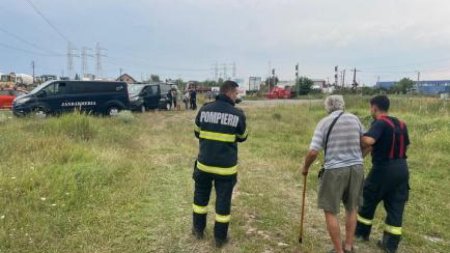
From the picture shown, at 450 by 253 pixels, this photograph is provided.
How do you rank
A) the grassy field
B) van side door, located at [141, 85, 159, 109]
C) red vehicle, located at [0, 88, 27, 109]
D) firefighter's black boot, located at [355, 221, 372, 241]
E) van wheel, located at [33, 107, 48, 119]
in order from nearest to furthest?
the grassy field
firefighter's black boot, located at [355, 221, 372, 241]
van wheel, located at [33, 107, 48, 119]
van side door, located at [141, 85, 159, 109]
red vehicle, located at [0, 88, 27, 109]

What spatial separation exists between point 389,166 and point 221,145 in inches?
70.4

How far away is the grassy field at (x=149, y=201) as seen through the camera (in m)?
5.05

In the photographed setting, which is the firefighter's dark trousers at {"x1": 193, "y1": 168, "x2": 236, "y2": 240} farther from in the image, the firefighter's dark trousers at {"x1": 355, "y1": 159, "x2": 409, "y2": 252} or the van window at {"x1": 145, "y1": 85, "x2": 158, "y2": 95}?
the van window at {"x1": 145, "y1": 85, "x2": 158, "y2": 95}

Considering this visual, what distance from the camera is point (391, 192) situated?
492 centimetres

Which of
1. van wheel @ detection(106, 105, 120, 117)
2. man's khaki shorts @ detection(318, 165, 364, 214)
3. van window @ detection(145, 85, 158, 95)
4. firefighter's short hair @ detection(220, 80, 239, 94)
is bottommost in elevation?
van wheel @ detection(106, 105, 120, 117)

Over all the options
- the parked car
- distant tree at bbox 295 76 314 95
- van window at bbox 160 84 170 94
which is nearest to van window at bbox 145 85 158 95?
the parked car

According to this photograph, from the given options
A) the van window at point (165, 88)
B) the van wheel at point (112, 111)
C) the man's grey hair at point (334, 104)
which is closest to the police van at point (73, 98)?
the van wheel at point (112, 111)

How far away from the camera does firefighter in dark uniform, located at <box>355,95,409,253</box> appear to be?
4.79 metres

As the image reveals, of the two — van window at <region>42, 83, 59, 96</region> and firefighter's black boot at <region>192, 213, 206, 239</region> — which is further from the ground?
van window at <region>42, 83, 59, 96</region>

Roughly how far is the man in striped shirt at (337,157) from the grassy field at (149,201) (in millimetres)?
674

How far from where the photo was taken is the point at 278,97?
2255 inches

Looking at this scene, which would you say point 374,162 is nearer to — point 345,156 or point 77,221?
point 345,156

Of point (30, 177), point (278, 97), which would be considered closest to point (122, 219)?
point (30, 177)

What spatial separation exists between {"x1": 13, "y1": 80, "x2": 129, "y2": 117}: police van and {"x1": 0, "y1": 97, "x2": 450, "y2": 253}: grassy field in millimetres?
7898
